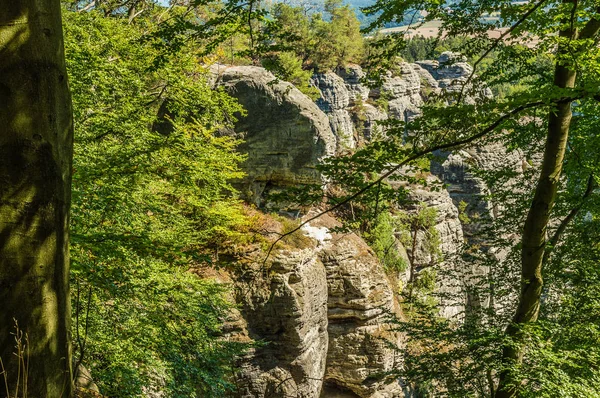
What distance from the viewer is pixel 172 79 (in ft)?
30.3

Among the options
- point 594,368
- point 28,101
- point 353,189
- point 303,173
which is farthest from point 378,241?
point 28,101

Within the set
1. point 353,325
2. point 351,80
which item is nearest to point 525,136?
point 353,325

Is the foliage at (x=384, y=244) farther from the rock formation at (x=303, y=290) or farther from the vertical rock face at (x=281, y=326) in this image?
the vertical rock face at (x=281, y=326)

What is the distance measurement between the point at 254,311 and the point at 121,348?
6.92 m

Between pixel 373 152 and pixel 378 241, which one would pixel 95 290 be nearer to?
pixel 373 152

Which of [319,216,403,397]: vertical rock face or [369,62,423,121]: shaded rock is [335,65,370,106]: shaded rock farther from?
[319,216,403,397]: vertical rock face

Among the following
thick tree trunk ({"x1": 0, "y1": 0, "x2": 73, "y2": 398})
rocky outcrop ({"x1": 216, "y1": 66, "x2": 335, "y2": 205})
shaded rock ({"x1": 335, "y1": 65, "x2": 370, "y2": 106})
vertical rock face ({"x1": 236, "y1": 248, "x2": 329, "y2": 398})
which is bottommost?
vertical rock face ({"x1": 236, "y1": 248, "x2": 329, "y2": 398})

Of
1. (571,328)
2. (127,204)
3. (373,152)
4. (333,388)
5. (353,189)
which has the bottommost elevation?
(333,388)

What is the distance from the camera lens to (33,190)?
1783 millimetres

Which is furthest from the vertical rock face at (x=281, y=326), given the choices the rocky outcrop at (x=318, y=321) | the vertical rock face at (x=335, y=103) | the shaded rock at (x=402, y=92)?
the shaded rock at (x=402, y=92)

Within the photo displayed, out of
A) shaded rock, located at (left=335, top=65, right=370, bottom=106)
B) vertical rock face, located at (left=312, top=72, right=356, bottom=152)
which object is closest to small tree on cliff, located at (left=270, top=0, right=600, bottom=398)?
vertical rock face, located at (left=312, top=72, right=356, bottom=152)

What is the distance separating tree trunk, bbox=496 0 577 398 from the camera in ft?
15.0

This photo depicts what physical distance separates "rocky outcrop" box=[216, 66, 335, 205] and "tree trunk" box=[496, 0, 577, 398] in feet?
33.1

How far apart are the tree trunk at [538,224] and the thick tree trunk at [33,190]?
437cm
